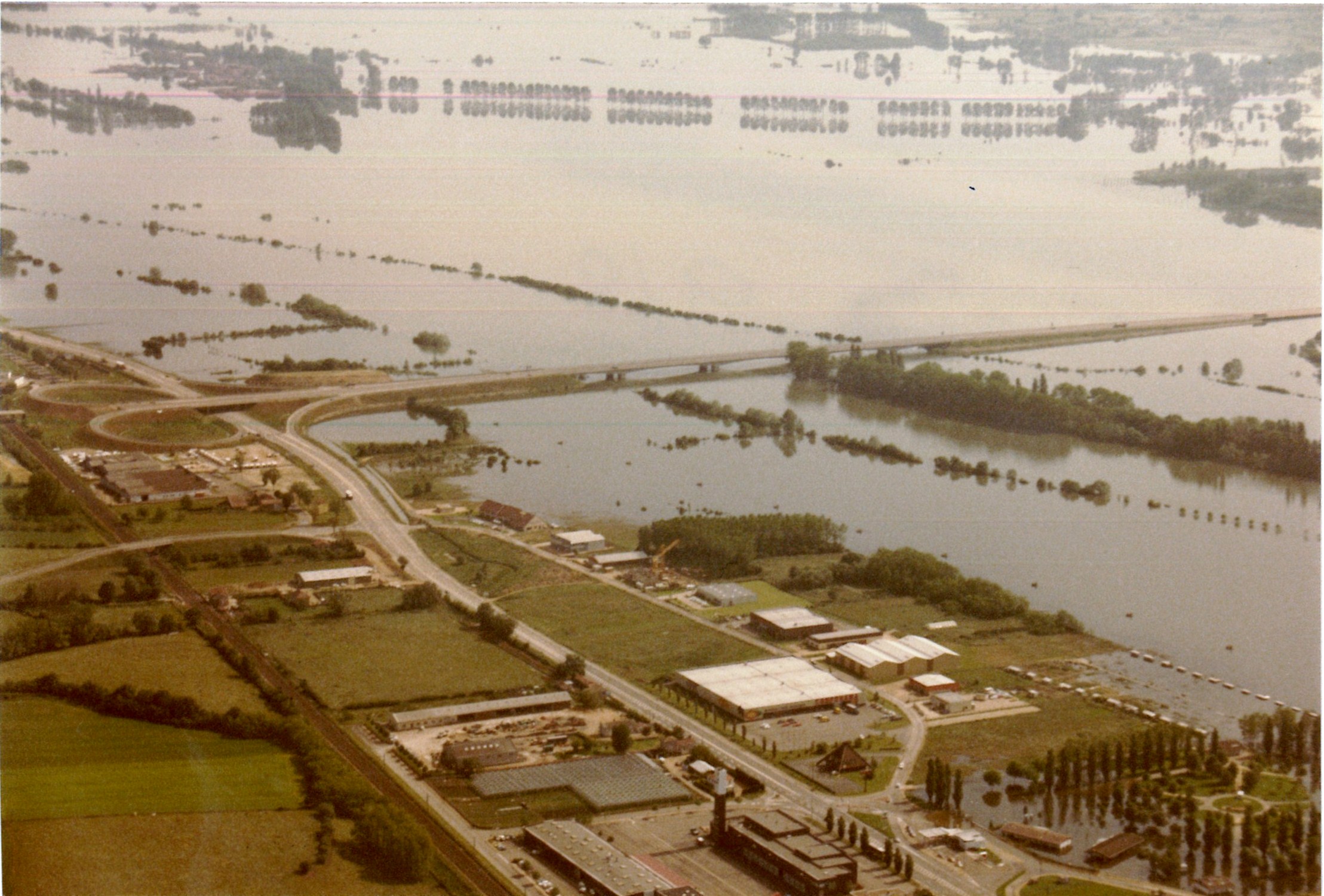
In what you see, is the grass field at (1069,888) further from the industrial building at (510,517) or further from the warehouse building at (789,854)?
the industrial building at (510,517)

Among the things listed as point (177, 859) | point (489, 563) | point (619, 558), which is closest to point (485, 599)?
point (489, 563)

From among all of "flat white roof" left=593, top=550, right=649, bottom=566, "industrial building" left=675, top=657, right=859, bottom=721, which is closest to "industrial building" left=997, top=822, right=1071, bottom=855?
"industrial building" left=675, top=657, right=859, bottom=721

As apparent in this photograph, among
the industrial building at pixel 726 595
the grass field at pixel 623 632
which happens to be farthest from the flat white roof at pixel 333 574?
the industrial building at pixel 726 595

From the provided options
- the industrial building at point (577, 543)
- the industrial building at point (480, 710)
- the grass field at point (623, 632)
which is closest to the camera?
the industrial building at point (480, 710)

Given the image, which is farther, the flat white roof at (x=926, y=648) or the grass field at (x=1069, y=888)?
the flat white roof at (x=926, y=648)

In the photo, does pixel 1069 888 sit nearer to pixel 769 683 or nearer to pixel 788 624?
pixel 769 683

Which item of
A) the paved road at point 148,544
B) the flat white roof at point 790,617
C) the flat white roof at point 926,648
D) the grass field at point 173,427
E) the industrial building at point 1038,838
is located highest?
the grass field at point 173,427
